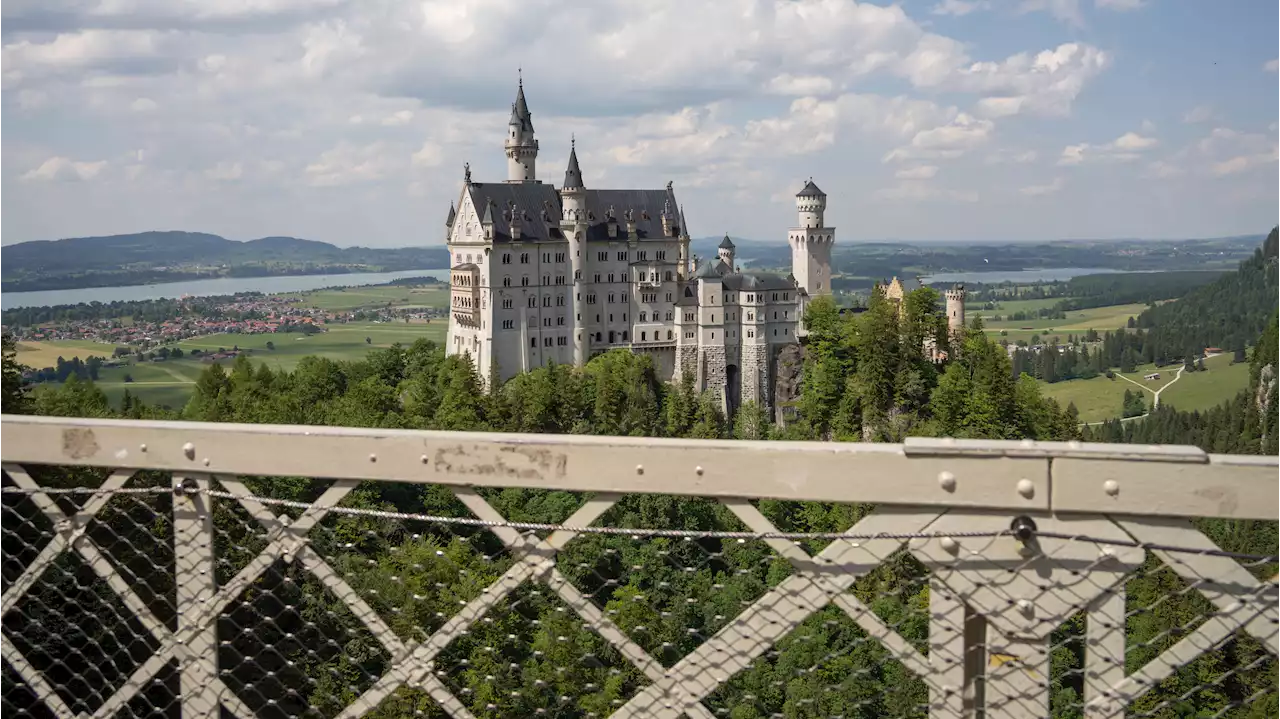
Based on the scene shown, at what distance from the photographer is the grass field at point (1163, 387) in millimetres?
105625

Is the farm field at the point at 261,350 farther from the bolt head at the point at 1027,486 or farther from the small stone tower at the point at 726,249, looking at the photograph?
the bolt head at the point at 1027,486

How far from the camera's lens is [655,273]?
5784cm

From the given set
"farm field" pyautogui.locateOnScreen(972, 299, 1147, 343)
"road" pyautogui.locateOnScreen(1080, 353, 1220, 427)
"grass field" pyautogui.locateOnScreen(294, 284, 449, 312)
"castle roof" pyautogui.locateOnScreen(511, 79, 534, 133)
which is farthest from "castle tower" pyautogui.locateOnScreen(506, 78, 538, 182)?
"farm field" pyautogui.locateOnScreen(972, 299, 1147, 343)

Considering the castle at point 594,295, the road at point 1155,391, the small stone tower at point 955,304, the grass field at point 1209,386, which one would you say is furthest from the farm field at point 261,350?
the grass field at point 1209,386

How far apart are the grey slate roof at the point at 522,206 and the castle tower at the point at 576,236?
2.14 feet

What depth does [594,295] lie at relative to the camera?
2251 inches

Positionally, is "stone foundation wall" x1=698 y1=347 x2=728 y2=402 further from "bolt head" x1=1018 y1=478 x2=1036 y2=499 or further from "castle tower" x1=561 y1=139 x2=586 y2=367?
"bolt head" x1=1018 y1=478 x2=1036 y2=499

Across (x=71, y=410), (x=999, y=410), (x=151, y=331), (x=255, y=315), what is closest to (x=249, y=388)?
(x=71, y=410)

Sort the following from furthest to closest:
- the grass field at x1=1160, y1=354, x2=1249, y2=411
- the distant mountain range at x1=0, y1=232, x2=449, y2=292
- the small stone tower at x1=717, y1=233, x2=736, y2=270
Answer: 1. the grass field at x1=1160, y1=354, x2=1249, y2=411
2. the distant mountain range at x1=0, y1=232, x2=449, y2=292
3. the small stone tower at x1=717, y1=233, x2=736, y2=270

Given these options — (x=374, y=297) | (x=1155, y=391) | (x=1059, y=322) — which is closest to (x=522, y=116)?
(x=374, y=297)

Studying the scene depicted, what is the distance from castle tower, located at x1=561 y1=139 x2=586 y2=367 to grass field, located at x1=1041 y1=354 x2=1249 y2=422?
6260 centimetres

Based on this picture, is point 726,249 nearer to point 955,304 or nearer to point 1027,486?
point 955,304

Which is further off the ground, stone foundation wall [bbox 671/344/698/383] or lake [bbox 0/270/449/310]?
lake [bbox 0/270/449/310]

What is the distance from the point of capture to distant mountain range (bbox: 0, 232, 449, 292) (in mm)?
86562
